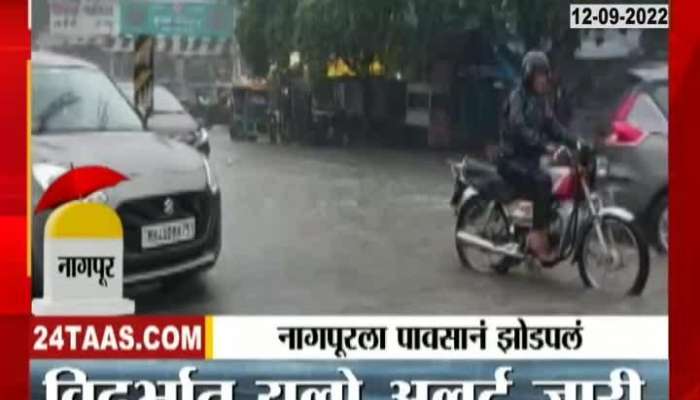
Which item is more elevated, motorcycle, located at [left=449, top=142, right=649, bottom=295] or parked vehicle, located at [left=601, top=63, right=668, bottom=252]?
parked vehicle, located at [left=601, top=63, right=668, bottom=252]

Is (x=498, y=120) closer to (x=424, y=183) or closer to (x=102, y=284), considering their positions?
(x=424, y=183)

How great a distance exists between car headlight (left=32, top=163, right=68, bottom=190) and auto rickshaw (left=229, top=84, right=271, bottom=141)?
19.5 inches

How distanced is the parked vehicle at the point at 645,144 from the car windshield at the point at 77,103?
1.35 m

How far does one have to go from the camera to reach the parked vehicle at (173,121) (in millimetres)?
3512

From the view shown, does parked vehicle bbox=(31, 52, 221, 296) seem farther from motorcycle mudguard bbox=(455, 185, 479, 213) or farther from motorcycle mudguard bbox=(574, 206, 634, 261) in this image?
motorcycle mudguard bbox=(574, 206, 634, 261)

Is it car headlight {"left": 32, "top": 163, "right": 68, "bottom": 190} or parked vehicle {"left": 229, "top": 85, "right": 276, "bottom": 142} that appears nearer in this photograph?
car headlight {"left": 32, "top": 163, "right": 68, "bottom": 190}

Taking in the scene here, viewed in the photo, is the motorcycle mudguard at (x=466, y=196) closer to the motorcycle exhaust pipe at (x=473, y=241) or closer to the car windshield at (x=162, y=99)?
the motorcycle exhaust pipe at (x=473, y=241)

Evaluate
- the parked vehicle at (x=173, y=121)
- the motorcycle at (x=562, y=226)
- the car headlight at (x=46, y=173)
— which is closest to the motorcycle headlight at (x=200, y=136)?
the parked vehicle at (x=173, y=121)

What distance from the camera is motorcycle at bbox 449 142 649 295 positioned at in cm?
357

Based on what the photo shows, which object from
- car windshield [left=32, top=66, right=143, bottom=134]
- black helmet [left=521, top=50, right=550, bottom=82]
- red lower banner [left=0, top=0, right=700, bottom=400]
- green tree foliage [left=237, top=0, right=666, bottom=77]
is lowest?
red lower banner [left=0, top=0, right=700, bottom=400]

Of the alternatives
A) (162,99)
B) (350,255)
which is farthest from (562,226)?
(162,99)

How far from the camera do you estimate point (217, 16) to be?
3.54m

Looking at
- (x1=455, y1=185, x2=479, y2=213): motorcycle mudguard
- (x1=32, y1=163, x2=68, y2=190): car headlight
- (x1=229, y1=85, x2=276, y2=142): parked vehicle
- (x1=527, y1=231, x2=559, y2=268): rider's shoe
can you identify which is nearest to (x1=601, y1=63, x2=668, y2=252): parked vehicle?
(x1=527, y1=231, x2=559, y2=268): rider's shoe

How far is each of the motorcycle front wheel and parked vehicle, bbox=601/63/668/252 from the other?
51 millimetres
